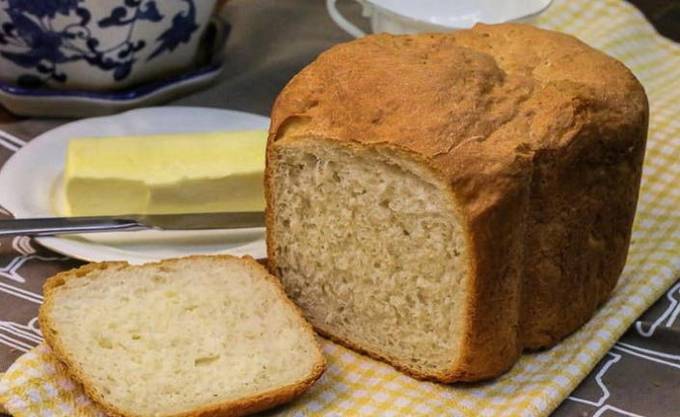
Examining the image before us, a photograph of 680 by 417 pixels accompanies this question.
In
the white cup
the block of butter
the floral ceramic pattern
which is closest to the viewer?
the block of butter

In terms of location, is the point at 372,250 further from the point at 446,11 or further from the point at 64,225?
the point at 446,11

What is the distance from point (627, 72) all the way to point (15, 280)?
111 cm

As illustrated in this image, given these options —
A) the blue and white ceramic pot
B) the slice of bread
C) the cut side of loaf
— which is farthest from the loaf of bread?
the blue and white ceramic pot

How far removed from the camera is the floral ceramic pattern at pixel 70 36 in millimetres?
2188

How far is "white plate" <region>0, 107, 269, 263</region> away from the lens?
1.79 meters

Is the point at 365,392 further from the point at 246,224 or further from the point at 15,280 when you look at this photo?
the point at 15,280

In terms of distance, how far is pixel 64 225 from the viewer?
178 centimetres

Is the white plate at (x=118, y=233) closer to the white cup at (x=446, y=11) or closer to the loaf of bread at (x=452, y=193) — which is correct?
the loaf of bread at (x=452, y=193)

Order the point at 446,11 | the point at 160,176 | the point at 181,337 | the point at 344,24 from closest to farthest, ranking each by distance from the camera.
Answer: the point at 181,337 → the point at 160,176 → the point at 344,24 → the point at 446,11

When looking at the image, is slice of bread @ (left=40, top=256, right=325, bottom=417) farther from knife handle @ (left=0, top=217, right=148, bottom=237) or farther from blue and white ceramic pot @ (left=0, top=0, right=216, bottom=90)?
blue and white ceramic pot @ (left=0, top=0, right=216, bottom=90)

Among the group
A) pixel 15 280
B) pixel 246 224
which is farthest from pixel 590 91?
pixel 15 280

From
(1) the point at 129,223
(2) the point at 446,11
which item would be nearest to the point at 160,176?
(1) the point at 129,223

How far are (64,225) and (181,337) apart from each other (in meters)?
0.41

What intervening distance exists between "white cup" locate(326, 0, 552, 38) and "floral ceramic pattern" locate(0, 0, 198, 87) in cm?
43
